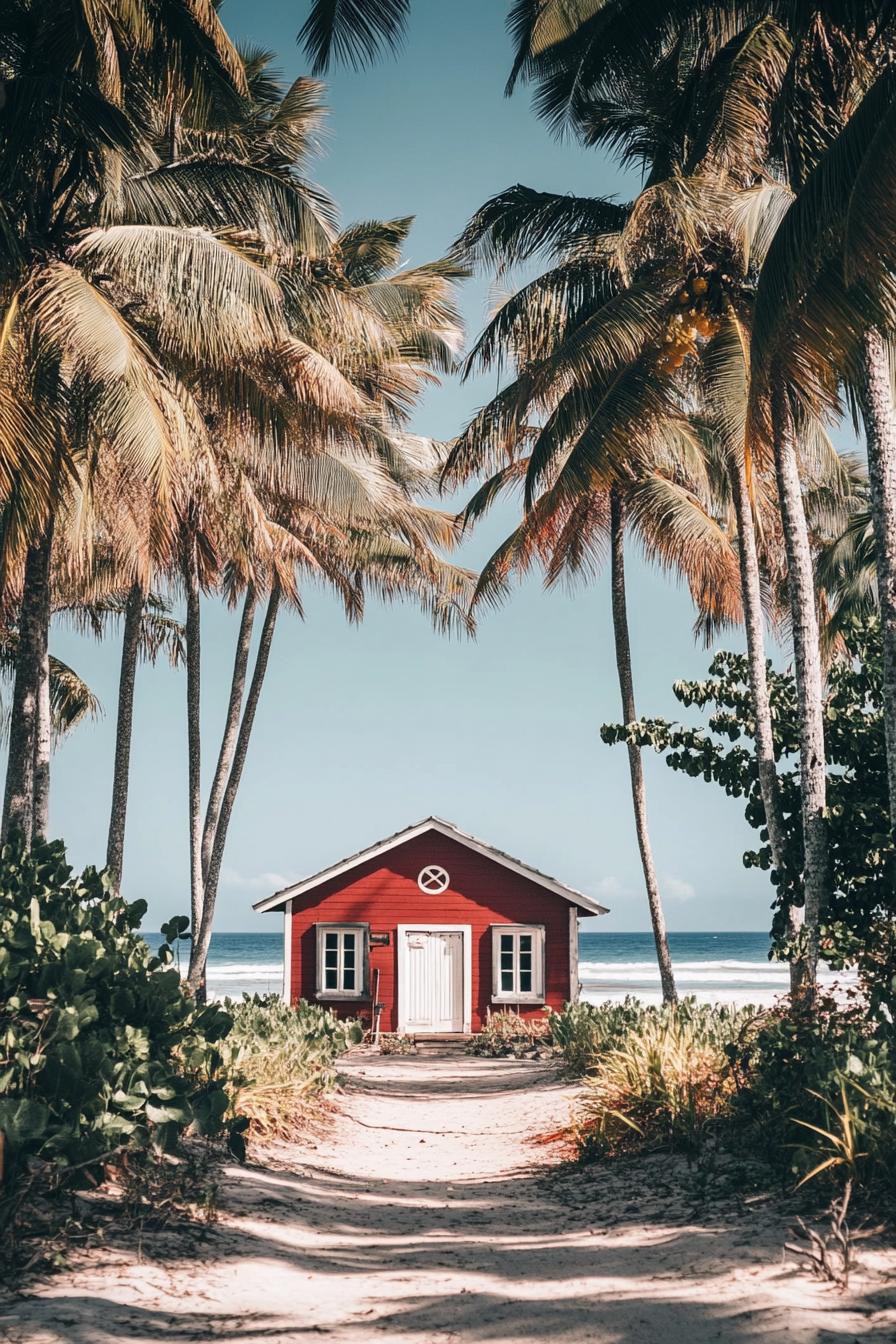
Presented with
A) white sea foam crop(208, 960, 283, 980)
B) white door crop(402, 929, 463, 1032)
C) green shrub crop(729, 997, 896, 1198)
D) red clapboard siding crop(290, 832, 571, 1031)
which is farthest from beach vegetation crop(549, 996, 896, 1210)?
white sea foam crop(208, 960, 283, 980)

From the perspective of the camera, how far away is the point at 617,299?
43.4 ft

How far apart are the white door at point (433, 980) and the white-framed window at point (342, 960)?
0.80 metres

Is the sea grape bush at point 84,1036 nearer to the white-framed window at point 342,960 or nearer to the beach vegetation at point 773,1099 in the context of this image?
the beach vegetation at point 773,1099

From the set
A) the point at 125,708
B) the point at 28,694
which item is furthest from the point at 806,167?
the point at 125,708

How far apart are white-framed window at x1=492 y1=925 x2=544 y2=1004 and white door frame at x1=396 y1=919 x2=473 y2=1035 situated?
1.44 ft

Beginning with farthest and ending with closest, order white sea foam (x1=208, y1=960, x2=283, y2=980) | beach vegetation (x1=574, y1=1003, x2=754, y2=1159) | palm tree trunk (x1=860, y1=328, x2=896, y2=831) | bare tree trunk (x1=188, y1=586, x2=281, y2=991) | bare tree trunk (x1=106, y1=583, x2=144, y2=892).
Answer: white sea foam (x1=208, y1=960, x2=283, y2=980) < bare tree trunk (x1=188, y1=586, x2=281, y2=991) < bare tree trunk (x1=106, y1=583, x2=144, y2=892) < palm tree trunk (x1=860, y1=328, x2=896, y2=831) < beach vegetation (x1=574, y1=1003, x2=754, y2=1159)

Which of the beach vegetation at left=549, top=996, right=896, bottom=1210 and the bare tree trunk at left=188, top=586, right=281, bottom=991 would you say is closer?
the beach vegetation at left=549, top=996, right=896, bottom=1210

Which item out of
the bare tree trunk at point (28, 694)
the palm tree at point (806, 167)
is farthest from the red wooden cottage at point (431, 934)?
the palm tree at point (806, 167)

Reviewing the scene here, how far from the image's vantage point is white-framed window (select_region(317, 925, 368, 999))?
2180 centimetres

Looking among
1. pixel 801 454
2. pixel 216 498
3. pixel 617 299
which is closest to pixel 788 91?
pixel 617 299

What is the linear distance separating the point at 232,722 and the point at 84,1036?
15642 millimetres

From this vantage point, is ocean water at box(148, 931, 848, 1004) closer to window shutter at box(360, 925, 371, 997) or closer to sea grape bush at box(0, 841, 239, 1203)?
window shutter at box(360, 925, 371, 997)

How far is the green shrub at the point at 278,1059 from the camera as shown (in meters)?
9.27

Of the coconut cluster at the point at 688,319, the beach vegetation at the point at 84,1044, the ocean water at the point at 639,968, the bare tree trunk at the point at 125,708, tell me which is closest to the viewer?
the beach vegetation at the point at 84,1044
